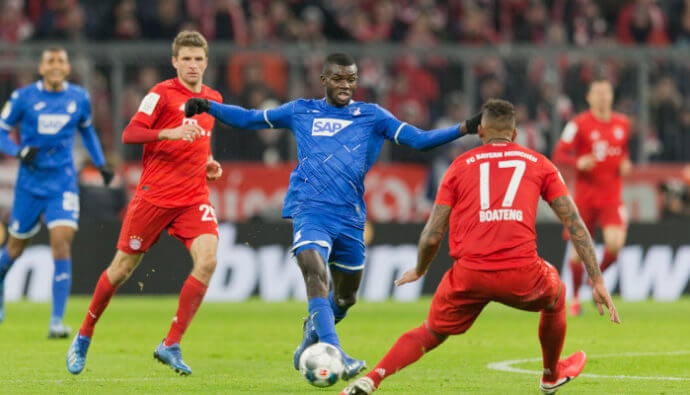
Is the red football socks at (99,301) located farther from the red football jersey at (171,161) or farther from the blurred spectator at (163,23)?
the blurred spectator at (163,23)

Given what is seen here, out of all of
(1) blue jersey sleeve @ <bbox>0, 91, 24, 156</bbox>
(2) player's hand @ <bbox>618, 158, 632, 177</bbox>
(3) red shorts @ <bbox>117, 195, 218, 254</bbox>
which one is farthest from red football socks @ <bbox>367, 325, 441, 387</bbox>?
(2) player's hand @ <bbox>618, 158, 632, 177</bbox>

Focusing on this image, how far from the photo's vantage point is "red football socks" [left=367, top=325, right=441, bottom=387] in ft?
21.7

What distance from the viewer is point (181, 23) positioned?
18688mm

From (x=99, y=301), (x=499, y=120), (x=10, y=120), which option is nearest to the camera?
(x=499, y=120)

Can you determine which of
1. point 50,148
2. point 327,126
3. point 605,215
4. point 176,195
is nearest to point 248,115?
point 327,126

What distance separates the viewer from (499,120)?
6.91 m

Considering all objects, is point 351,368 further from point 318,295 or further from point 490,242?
point 490,242

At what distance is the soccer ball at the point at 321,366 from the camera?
6.95 m

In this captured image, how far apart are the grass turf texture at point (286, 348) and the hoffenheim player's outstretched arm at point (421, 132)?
5.54 feet

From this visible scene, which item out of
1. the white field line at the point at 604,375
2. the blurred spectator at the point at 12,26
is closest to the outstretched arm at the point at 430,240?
the white field line at the point at 604,375

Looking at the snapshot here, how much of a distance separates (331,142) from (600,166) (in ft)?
22.8

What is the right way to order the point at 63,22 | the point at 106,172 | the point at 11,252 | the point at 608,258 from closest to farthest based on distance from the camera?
the point at 106,172
the point at 11,252
the point at 608,258
the point at 63,22

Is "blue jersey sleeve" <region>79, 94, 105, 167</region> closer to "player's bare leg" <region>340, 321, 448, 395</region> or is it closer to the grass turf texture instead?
the grass turf texture

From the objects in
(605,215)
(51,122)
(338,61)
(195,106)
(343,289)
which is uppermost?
(338,61)
